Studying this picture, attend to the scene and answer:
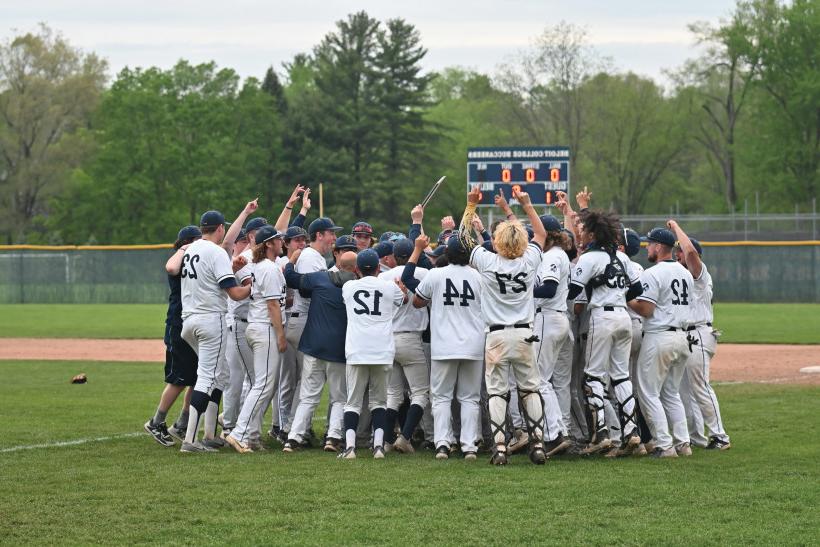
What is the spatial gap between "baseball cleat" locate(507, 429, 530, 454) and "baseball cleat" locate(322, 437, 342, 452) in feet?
5.00

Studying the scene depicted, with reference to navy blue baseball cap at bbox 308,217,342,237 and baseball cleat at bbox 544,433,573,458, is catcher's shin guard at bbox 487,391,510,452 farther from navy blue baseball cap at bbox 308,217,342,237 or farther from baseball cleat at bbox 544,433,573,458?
navy blue baseball cap at bbox 308,217,342,237

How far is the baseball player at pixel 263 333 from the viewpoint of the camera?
9969 mm

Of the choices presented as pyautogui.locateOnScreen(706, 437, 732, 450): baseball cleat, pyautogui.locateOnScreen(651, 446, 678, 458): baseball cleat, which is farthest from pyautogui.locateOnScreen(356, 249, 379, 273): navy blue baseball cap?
pyautogui.locateOnScreen(706, 437, 732, 450): baseball cleat

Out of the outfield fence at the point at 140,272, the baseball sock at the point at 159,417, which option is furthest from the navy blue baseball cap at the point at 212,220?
the outfield fence at the point at 140,272

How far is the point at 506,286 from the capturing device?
9.10 meters

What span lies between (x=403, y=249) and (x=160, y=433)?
2.77 metres

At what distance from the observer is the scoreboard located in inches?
1017

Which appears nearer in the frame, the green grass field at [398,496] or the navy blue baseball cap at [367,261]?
the green grass field at [398,496]

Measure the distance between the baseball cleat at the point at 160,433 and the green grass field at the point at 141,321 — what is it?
14101 millimetres

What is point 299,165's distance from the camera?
185ft

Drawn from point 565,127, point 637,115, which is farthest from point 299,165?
point 637,115

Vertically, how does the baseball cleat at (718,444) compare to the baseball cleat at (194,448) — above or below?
below

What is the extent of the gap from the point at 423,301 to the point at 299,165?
47.5 m

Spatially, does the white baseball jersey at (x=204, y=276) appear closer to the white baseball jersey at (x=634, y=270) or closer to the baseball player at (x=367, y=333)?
the baseball player at (x=367, y=333)
